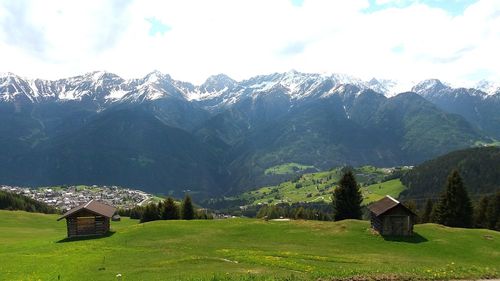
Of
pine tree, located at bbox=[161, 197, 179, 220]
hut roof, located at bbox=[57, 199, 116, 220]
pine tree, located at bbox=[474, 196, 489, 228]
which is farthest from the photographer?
pine tree, located at bbox=[161, 197, 179, 220]

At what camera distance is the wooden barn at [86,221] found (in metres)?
82.4

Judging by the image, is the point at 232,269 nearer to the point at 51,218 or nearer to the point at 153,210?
the point at 153,210

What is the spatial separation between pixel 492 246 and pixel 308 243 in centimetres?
2663

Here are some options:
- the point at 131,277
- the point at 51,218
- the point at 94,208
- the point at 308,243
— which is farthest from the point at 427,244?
the point at 51,218

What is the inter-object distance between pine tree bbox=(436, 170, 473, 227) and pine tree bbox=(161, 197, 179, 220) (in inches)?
2560

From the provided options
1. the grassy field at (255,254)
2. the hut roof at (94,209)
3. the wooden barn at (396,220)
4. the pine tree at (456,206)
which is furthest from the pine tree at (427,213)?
the hut roof at (94,209)

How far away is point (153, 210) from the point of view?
130 metres

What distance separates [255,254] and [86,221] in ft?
140

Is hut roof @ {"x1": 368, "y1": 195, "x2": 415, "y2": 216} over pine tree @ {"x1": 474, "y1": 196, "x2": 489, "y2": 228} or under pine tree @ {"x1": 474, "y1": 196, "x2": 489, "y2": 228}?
over

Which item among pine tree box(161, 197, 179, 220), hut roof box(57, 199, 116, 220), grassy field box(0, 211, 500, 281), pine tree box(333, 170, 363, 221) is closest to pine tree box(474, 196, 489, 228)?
pine tree box(333, 170, 363, 221)

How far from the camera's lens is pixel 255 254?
53.4 meters

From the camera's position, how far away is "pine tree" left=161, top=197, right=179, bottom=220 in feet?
390

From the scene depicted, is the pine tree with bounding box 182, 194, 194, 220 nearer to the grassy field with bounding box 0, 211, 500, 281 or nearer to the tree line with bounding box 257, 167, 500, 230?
the grassy field with bounding box 0, 211, 500, 281

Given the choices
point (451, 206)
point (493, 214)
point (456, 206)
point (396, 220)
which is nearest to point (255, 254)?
point (396, 220)
